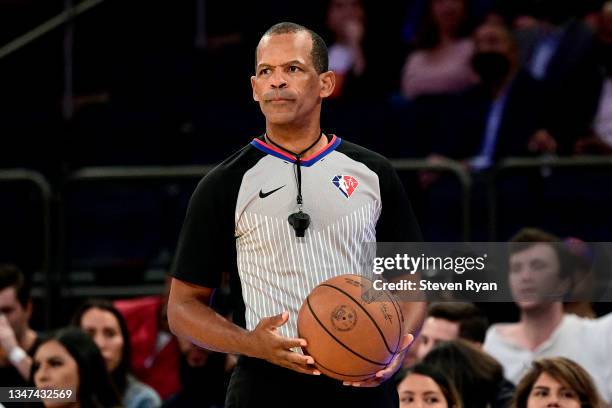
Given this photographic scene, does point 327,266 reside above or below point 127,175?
below

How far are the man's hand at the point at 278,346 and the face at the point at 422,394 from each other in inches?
80.5

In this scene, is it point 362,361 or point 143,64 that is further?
point 143,64

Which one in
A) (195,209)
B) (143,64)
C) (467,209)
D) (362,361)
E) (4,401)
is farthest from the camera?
(143,64)

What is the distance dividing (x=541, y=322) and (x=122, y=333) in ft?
7.07

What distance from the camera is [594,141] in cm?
720

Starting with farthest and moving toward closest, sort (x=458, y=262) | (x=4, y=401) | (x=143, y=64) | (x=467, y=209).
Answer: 1. (x=143, y=64)
2. (x=467, y=209)
3. (x=4, y=401)
4. (x=458, y=262)

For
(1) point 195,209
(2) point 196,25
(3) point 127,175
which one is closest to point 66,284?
(3) point 127,175

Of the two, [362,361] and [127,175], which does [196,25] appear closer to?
[127,175]

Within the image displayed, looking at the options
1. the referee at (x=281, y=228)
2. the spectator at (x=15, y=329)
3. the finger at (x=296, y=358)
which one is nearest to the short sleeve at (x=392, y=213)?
the referee at (x=281, y=228)

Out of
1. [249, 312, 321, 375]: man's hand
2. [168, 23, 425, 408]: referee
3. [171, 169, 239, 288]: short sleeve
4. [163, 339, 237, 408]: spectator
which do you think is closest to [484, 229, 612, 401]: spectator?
[163, 339, 237, 408]: spectator

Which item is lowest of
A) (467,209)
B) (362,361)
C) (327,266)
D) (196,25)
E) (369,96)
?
(362,361)

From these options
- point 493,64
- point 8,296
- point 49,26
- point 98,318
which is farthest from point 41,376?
point 493,64

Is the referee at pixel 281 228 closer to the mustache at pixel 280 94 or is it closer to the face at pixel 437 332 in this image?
the mustache at pixel 280 94

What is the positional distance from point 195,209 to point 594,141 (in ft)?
13.5
